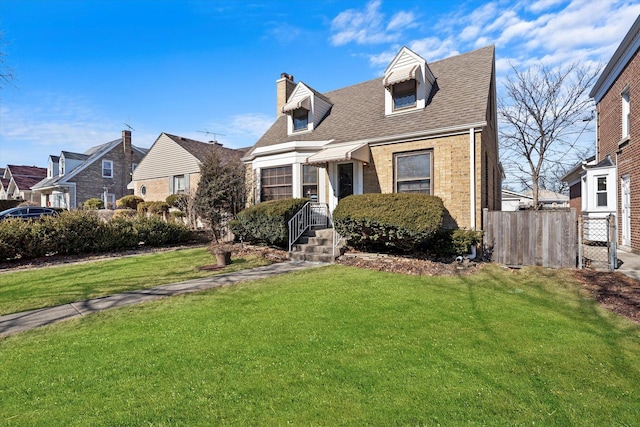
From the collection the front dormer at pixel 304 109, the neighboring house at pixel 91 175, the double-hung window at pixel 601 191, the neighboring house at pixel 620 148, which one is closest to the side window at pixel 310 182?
the front dormer at pixel 304 109

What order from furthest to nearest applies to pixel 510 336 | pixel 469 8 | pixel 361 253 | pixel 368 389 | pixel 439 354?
1. pixel 469 8
2. pixel 361 253
3. pixel 510 336
4. pixel 439 354
5. pixel 368 389

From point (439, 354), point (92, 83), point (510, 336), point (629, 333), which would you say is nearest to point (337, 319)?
point (439, 354)

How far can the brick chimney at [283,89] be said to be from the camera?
1845 centimetres

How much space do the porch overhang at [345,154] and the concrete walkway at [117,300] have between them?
169 inches

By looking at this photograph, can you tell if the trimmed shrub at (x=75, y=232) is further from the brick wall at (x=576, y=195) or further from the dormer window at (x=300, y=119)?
the brick wall at (x=576, y=195)

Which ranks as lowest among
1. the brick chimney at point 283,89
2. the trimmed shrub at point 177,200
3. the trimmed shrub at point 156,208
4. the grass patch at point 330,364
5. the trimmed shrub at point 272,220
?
the grass patch at point 330,364

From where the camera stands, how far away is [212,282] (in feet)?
24.9

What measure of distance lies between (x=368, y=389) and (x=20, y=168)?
5628cm

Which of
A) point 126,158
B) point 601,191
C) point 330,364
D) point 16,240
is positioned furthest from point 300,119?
point 126,158

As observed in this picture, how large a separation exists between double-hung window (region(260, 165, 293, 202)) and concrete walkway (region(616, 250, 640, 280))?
11.1 m

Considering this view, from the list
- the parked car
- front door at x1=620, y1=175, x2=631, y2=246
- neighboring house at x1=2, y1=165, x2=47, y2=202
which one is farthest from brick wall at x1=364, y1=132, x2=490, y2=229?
neighboring house at x1=2, y1=165, x2=47, y2=202

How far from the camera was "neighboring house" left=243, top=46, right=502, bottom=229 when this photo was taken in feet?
34.5

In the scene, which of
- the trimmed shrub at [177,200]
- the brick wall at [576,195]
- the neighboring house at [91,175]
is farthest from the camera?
the neighboring house at [91,175]

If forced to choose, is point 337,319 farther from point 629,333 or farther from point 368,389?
point 629,333
